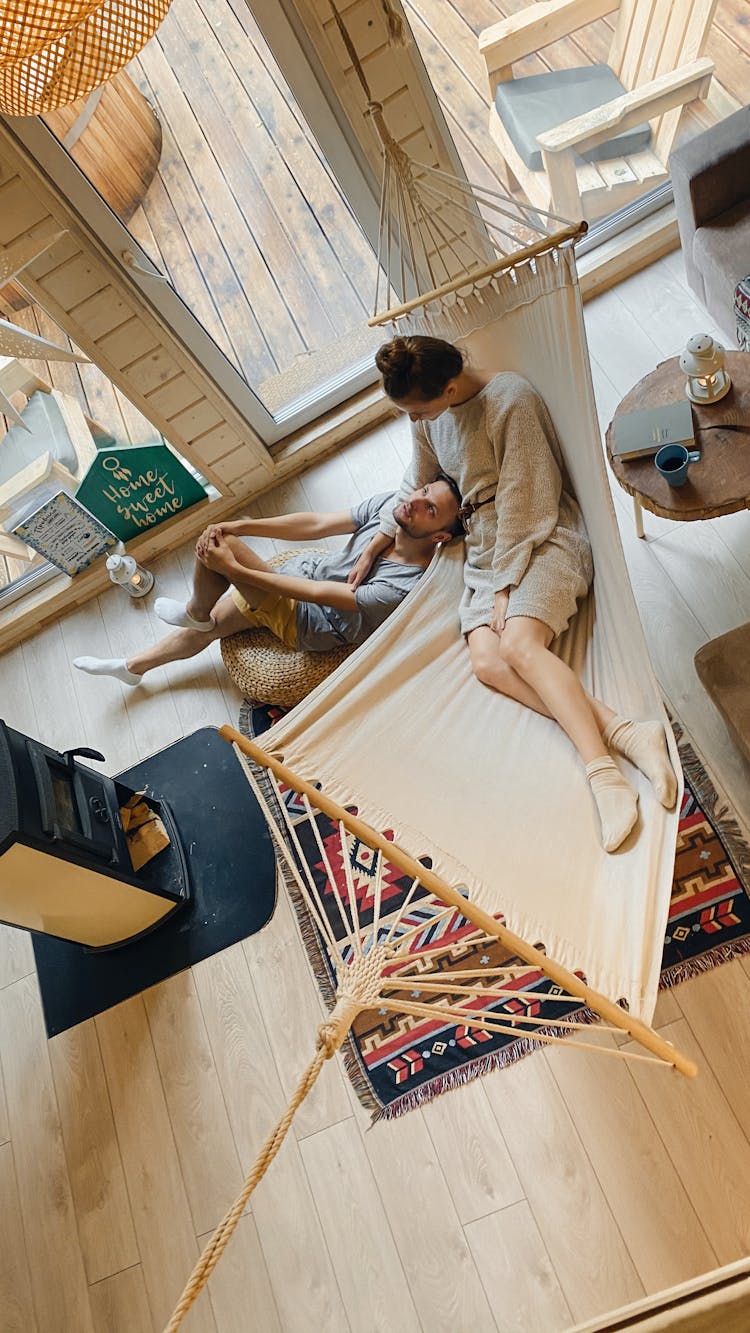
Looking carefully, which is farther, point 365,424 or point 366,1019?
point 365,424

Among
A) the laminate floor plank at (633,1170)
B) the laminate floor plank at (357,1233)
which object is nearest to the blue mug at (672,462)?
the laminate floor plank at (633,1170)

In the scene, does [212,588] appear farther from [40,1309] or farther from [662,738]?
[40,1309]

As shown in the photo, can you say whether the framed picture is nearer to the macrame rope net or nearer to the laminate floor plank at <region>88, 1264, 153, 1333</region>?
the macrame rope net

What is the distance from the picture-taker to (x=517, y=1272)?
5.79 feet

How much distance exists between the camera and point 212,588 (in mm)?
2457

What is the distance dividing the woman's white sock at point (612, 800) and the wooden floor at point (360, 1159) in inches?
20.3

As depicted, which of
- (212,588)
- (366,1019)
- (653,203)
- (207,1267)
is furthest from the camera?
(653,203)

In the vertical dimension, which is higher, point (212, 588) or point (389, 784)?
point (212, 588)

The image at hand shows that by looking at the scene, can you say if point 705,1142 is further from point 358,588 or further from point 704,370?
point 704,370

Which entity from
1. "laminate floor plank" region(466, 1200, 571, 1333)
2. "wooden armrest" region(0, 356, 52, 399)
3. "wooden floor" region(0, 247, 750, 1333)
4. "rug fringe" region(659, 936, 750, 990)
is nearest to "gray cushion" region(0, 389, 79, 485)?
"wooden armrest" region(0, 356, 52, 399)

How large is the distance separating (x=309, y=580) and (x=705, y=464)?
37.6 inches

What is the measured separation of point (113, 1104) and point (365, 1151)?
62 cm

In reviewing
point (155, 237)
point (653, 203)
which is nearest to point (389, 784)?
point (155, 237)

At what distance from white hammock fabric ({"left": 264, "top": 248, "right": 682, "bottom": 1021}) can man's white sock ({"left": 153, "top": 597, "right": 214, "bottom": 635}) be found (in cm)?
69
